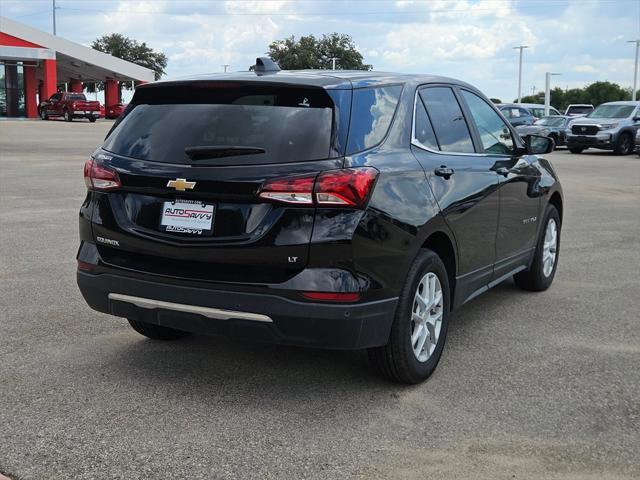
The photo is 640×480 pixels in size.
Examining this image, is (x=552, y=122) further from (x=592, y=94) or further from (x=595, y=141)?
(x=592, y=94)

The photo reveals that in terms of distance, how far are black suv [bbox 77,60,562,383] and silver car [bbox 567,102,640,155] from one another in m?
25.6

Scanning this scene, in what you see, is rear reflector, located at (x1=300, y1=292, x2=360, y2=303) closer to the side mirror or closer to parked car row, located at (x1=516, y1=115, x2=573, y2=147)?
the side mirror

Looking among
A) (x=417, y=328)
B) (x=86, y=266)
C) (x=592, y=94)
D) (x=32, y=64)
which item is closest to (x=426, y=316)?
(x=417, y=328)

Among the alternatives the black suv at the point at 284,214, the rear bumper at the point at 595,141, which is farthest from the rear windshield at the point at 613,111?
the black suv at the point at 284,214

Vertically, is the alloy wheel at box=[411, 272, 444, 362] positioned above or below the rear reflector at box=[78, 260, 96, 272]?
below

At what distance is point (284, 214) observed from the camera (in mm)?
3803

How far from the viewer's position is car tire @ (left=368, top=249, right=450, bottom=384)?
13.7ft

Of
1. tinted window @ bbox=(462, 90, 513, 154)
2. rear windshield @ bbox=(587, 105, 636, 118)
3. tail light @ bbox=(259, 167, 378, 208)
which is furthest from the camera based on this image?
rear windshield @ bbox=(587, 105, 636, 118)

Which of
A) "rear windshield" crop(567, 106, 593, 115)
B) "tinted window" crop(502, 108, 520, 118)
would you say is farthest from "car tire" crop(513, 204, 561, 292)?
"rear windshield" crop(567, 106, 593, 115)

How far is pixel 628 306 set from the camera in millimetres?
6301

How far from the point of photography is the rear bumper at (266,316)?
382cm

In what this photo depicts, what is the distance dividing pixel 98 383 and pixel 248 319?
1.15m

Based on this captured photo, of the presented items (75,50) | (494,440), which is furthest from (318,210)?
(75,50)

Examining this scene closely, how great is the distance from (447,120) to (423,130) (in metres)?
0.44
